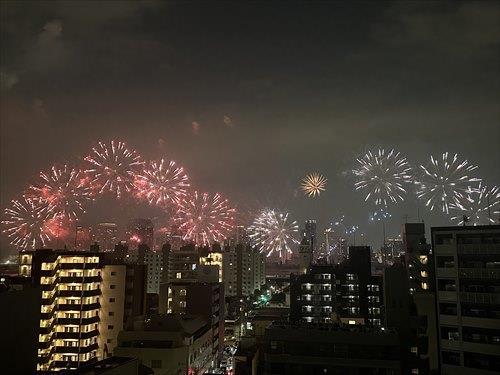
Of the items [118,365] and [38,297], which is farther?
[118,365]

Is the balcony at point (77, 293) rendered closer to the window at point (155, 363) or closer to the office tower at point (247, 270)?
the window at point (155, 363)

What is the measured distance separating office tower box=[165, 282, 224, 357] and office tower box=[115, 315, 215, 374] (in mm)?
8188

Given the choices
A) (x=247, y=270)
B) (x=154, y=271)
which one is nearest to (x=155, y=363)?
(x=154, y=271)

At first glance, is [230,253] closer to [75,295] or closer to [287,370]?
[75,295]

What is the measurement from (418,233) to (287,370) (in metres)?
42.0

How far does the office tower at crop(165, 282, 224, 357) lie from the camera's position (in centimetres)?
5228

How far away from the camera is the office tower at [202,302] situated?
52.3 m

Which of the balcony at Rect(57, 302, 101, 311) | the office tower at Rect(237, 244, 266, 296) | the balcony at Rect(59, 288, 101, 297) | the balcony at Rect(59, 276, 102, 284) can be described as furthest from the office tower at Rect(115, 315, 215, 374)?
the office tower at Rect(237, 244, 266, 296)

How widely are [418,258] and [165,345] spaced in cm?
3437

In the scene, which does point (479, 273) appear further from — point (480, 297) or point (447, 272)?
point (447, 272)

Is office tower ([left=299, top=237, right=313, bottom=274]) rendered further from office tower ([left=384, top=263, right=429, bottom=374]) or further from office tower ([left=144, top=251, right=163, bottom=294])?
office tower ([left=384, top=263, right=429, bottom=374])

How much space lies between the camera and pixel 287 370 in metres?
26.1

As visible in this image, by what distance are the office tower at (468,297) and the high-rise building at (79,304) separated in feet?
111

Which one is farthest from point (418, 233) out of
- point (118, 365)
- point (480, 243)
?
point (118, 365)
